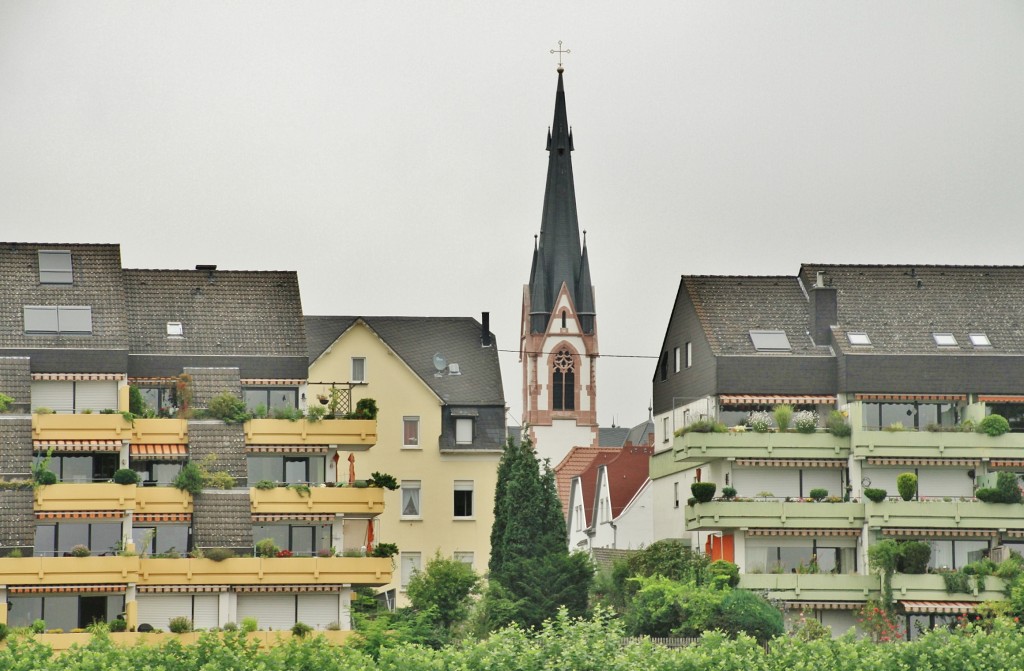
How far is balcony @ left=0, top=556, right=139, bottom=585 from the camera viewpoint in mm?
81875

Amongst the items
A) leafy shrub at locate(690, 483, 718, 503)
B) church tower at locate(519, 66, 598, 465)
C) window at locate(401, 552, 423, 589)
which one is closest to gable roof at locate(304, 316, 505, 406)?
window at locate(401, 552, 423, 589)

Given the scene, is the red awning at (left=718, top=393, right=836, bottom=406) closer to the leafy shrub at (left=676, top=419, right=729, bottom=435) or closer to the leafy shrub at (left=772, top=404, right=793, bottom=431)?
the leafy shrub at (left=772, top=404, right=793, bottom=431)

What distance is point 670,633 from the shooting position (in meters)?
85.7

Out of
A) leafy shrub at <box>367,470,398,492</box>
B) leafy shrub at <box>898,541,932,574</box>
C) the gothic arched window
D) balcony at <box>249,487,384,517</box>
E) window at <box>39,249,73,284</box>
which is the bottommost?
leafy shrub at <box>898,541,932,574</box>

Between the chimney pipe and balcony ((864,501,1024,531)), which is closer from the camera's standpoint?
balcony ((864,501,1024,531))

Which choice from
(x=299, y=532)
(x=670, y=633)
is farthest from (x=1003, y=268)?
(x=299, y=532)

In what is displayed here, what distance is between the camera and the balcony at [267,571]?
275 feet

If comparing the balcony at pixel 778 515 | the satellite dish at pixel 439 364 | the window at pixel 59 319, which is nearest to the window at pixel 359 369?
the satellite dish at pixel 439 364

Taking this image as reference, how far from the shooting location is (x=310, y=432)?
88625 millimetres

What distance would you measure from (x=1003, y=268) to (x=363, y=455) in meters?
28.6

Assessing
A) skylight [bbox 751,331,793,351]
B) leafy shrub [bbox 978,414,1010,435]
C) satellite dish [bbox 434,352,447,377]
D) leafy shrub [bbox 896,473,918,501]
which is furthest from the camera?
satellite dish [bbox 434,352,447,377]

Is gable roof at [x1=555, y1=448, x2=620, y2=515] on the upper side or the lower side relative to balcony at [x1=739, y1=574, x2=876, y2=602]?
upper

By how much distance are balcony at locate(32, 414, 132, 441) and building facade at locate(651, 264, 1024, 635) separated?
72.2 feet

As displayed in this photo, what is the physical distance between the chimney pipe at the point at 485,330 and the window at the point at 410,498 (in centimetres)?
879
